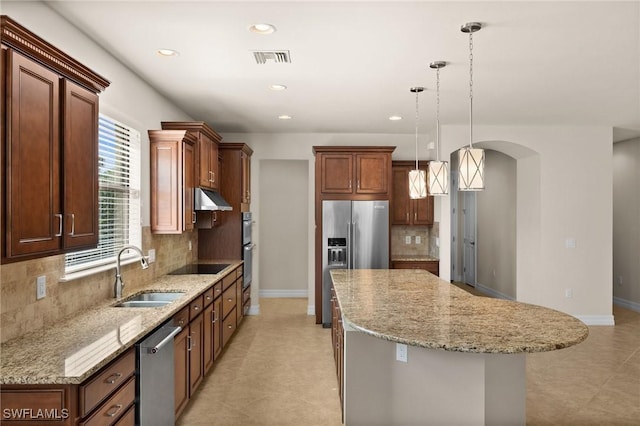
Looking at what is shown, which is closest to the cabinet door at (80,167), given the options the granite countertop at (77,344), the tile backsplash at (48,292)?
the tile backsplash at (48,292)

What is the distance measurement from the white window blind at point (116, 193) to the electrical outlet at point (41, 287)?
16.7 inches

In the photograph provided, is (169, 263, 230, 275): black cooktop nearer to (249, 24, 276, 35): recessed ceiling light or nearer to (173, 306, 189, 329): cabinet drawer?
(173, 306, 189, 329): cabinet drawer

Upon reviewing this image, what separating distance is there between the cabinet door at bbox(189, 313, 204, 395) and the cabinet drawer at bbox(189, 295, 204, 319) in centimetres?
4

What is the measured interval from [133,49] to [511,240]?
613 centimetres

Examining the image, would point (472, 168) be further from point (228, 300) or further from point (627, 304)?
point (627, 304)

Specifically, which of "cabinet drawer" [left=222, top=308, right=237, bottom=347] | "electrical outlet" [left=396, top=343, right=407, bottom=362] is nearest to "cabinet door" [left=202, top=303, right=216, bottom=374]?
"cabinet drawer" [left=222, top=308, right=237, bottom=347]

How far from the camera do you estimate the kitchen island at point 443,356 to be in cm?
223

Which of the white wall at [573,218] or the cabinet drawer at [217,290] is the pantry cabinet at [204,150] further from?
the white wall at [573,218]

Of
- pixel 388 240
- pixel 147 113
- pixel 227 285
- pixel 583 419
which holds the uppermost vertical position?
pixel 147 113

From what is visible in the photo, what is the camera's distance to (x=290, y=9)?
260 centimetres

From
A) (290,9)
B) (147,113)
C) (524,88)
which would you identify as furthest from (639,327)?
(147,113)

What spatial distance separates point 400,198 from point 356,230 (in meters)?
1.06

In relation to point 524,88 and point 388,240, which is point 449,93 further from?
point 388,240

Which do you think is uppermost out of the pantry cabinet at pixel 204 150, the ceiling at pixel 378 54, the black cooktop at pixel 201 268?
the ceiling at pixel 378 54
